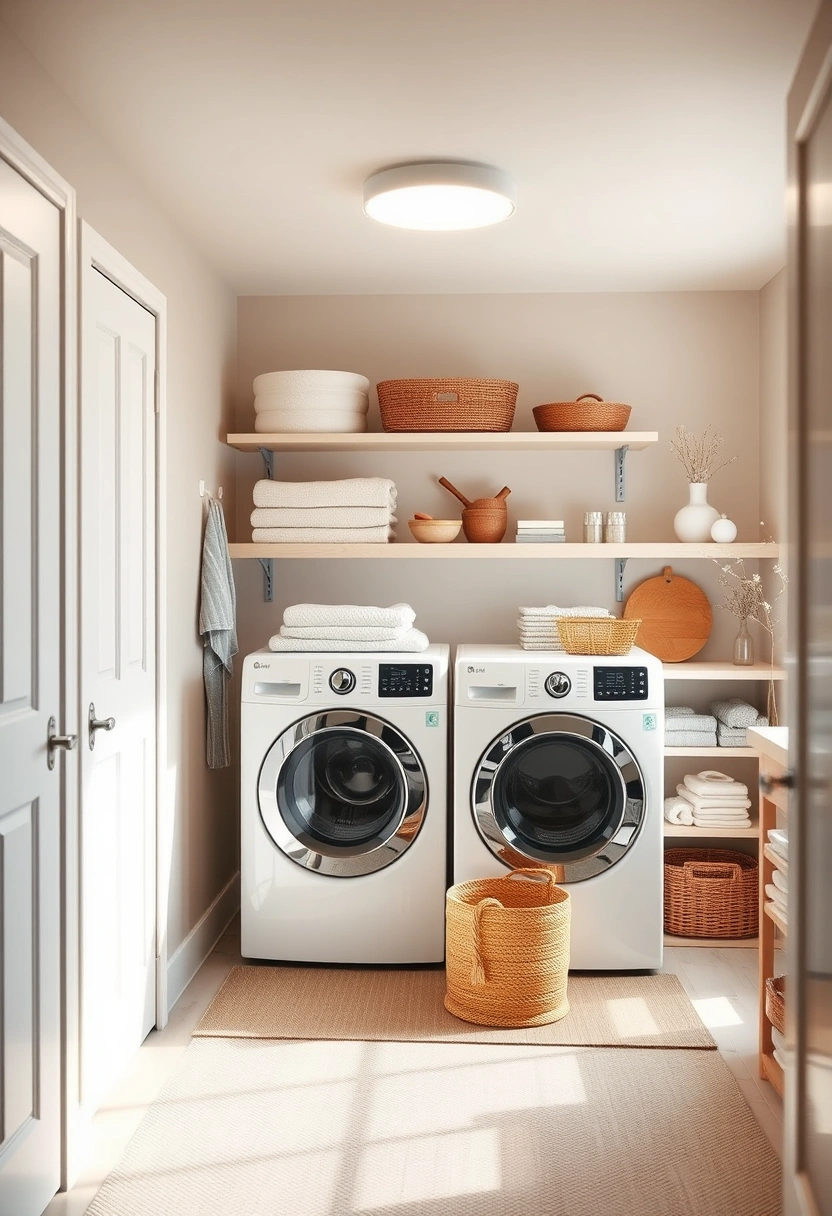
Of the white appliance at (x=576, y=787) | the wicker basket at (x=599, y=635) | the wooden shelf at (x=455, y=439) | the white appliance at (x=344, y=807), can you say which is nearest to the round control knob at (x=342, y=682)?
the white appliance at (x=344, y=807)

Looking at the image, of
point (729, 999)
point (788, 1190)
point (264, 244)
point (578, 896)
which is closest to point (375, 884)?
point (578, 896)

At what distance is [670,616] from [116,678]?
7.10 ft

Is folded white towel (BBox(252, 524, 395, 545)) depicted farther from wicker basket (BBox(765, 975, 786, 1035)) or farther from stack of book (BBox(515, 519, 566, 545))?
wicker basket (BBox(765, 975, 786, 1035))

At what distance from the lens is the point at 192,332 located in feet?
11.2

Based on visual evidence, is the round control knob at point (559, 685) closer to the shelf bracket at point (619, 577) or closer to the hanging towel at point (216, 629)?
the shelf bracket at point (619, 577)

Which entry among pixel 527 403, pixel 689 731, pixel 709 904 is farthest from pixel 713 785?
pixel 527 403

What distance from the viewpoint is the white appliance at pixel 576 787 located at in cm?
336

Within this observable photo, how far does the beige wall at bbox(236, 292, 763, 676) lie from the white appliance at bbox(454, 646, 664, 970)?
2.36 feet

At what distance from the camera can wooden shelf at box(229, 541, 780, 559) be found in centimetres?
370

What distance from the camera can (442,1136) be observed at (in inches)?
96.1

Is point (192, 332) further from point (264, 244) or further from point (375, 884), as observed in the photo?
point (375, 884)

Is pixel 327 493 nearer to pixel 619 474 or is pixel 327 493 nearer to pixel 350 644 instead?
pixel 350 644

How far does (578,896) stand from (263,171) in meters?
2.30

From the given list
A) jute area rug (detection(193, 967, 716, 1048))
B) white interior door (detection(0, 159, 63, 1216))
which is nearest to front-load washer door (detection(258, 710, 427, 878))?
jute area rug (detection(193, 967, 716, 1048))
